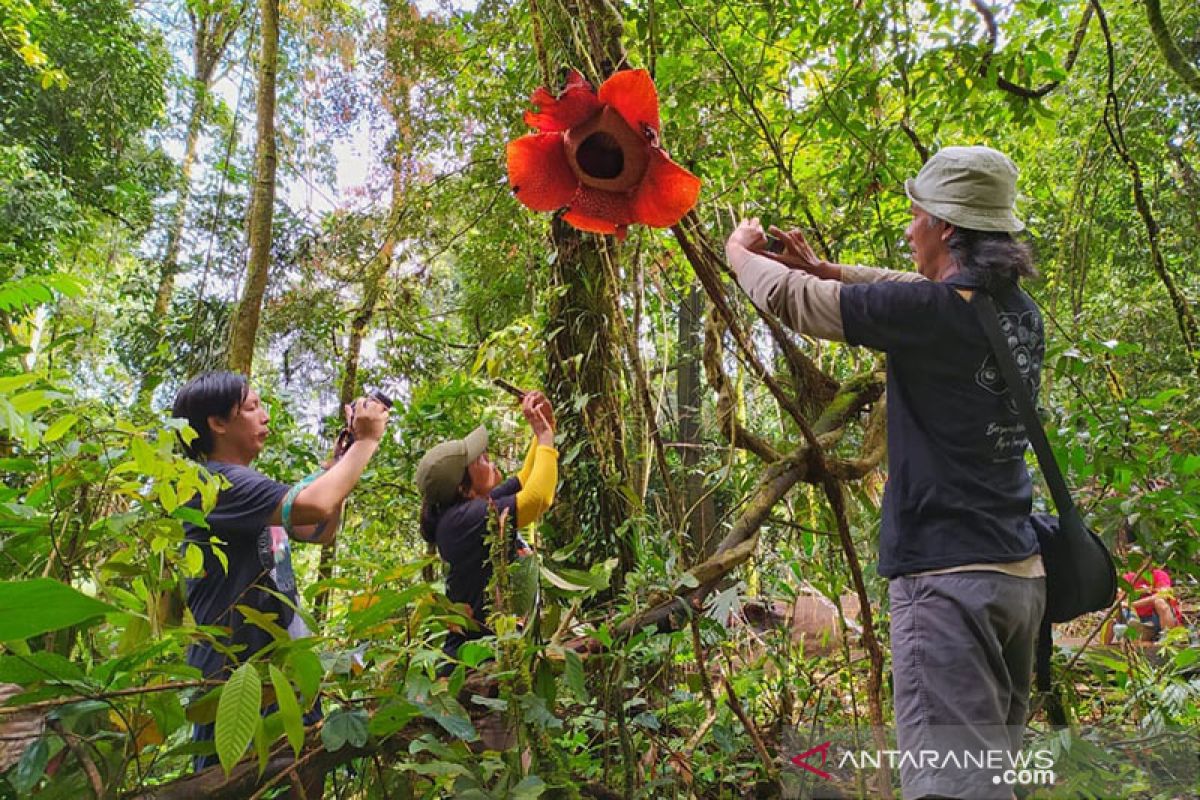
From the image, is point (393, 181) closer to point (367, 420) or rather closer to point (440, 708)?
point (367, 420)

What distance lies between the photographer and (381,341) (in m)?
3.87

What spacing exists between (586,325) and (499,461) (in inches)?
58.5

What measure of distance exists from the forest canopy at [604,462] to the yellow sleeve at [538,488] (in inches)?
5.9

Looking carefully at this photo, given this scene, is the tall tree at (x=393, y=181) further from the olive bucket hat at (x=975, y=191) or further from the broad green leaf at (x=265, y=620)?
the olive bucket hat at (x=975, y=191)

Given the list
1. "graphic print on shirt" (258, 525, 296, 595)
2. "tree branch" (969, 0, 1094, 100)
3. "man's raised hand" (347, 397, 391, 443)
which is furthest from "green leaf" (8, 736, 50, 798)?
"tree branch" (969, 0, 1094, 100)

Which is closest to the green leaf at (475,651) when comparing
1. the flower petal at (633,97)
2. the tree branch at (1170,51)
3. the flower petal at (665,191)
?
the flower petal at (665,191)

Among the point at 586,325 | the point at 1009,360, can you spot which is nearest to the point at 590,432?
the point at 586,325

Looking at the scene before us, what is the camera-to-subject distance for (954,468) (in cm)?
112

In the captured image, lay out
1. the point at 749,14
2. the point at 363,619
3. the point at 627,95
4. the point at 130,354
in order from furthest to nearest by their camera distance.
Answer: the point at 130,354 < the point at 749,14 < the point at 627,95 < the point at 363,619

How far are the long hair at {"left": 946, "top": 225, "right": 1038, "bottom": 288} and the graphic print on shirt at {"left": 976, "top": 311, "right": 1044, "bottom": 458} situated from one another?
2.4 inches

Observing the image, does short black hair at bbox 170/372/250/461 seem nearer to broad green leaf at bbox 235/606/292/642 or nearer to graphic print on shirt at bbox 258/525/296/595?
graphic print on shirt at bbox 258/525/296/595

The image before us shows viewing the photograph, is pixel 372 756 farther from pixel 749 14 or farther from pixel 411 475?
pixel 749 14

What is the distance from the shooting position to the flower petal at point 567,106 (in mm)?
1262

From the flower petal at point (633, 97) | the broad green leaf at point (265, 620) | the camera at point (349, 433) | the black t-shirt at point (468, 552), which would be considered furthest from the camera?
the black t-shirt at point (468, 552)
